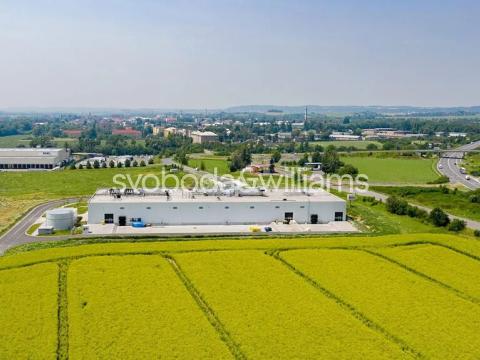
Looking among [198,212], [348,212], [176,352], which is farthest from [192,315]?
[348,212]

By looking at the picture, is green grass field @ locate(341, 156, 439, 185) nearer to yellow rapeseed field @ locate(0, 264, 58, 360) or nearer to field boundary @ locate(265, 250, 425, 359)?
field boundary @ locate(265, 250, 425, 359)

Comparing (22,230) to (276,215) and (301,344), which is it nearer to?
(276,215)

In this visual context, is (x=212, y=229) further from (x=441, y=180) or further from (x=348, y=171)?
(x=441, y=180)

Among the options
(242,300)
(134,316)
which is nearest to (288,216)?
(242,300)

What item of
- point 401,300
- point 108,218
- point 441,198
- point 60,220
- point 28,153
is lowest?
point 28,153

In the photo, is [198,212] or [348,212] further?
[348,212]

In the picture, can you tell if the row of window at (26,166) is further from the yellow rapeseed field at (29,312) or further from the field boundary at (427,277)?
the field boundary at (427,277)

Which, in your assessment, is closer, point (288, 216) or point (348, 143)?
point (288, 216)

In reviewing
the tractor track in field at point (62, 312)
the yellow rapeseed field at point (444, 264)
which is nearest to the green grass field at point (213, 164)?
the yellow rapeseed field at point (444, 264)
